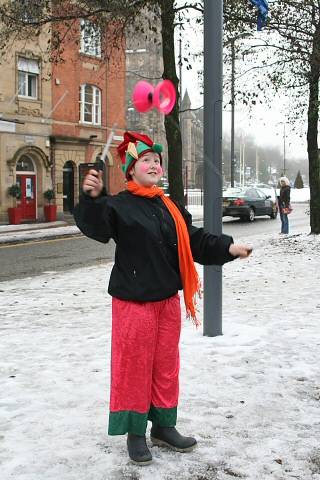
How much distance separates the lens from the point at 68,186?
28.2 metres

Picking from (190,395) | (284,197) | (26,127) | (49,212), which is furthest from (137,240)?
(49,212)

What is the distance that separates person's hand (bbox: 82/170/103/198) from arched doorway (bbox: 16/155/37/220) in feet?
73.7

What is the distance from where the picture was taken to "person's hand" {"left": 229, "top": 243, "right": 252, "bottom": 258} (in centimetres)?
335


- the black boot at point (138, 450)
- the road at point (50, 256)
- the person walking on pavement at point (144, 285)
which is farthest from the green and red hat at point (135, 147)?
the road at point (50, 256)

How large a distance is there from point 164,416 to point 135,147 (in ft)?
5.17

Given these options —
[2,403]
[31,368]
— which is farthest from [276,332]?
[2,403]

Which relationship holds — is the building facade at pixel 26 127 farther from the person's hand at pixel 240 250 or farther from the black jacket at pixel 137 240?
the person's hand at pixel 240 250

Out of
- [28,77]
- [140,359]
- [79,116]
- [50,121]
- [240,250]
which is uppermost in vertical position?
[28,77]

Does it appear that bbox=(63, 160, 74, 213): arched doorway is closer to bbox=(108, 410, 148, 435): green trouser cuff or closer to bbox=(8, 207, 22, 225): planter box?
bbox=(8, 207, 22, 225): planter box

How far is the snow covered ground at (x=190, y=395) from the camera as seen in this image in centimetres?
321

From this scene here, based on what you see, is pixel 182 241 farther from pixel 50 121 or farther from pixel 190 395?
pixel 50 121

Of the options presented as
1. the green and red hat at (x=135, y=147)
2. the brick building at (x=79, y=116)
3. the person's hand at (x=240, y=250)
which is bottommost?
the person's hand at (x=240, y=250)

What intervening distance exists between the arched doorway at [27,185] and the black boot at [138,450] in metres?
22.5

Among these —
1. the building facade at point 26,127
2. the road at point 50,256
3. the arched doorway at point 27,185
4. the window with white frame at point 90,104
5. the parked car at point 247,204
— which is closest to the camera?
the road at point 50,256
